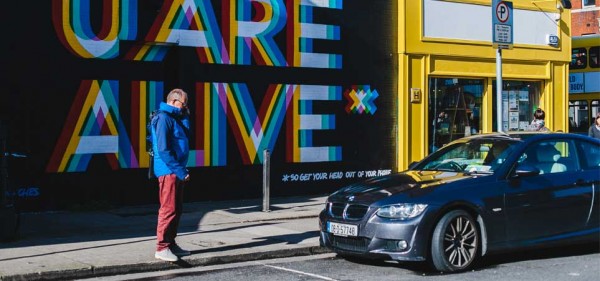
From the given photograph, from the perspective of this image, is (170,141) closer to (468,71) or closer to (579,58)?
(468,71)

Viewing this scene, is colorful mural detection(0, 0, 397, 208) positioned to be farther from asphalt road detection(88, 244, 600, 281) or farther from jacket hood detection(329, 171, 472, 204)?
A: jacket hood detection(329, 171, 472, 204)

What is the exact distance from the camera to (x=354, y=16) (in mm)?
15297

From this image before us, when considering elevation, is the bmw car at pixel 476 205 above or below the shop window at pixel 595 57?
below

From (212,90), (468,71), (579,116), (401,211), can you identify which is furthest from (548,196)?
(579,116)

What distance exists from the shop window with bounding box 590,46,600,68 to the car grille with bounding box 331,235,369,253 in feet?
56.0

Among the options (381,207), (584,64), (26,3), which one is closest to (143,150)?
Answer: (26,3)

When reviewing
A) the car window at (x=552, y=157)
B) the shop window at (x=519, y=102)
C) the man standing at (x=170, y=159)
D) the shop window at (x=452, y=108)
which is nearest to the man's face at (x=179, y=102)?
the man standing at (x=170, y=159)

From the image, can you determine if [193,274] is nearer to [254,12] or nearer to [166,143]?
[166,143]

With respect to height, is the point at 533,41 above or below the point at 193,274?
above

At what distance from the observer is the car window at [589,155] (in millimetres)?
9109

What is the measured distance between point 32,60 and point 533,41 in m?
11.8

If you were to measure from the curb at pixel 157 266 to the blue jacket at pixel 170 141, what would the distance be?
1010 mm

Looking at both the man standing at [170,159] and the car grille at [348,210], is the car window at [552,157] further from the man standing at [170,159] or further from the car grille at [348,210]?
the man standing at [170,159]

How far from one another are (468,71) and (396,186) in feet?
30.6
